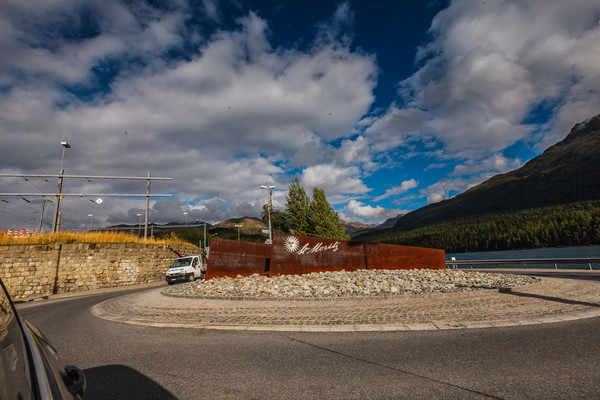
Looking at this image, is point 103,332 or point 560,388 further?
point 103,332

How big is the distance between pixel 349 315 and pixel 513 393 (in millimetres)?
4212

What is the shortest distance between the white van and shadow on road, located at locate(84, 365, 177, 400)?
50.5 ft

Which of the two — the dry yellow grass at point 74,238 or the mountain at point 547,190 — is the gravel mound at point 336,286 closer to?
the dry yellow grass at point 74,238

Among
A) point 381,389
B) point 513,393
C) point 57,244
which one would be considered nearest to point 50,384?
point 381,389

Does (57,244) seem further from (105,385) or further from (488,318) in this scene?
(488,318)

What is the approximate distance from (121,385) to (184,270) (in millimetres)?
16414

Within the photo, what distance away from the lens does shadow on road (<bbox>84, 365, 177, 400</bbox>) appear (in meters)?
3.45

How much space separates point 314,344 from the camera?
5203mm

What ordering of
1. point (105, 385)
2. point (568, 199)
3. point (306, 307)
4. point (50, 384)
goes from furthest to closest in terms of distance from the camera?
point (568, 199), point (306, 307), point (105, 385), point (50, 384)

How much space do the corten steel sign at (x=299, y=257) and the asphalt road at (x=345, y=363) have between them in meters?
7.82

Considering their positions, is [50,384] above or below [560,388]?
above

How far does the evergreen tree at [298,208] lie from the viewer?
1448 inches

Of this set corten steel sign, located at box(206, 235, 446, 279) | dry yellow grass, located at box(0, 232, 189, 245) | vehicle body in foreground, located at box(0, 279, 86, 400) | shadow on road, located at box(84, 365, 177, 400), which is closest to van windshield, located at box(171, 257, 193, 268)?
dry yellow grass, located at box(0, 232, 189, 245)

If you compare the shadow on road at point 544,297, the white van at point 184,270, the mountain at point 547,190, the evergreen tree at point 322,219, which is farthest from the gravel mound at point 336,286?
the mountain at point 547,190
